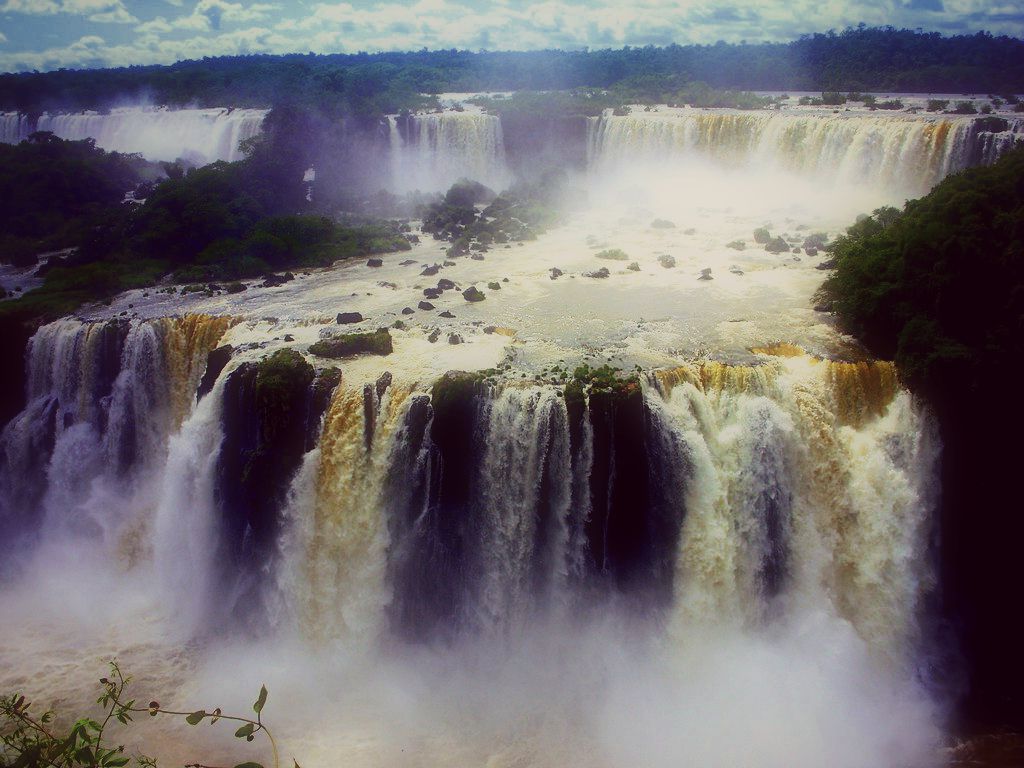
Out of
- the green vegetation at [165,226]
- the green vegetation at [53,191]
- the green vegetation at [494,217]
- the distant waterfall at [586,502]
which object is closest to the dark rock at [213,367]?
the distant waterfall at [586,502]

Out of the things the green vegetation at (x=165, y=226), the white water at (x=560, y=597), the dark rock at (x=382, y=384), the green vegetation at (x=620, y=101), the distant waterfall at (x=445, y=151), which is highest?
the green vegetation at (x=620, y=101)

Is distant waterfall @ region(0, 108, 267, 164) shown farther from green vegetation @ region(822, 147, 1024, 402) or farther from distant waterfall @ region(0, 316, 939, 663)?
green vegetation @ region(822, 147, 1024, 402)

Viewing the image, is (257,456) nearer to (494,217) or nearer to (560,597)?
(560,597)

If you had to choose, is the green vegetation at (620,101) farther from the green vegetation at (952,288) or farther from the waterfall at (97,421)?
the waterfall at (97,421)

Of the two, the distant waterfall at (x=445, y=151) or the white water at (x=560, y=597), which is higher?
the distant waterfall at (x=445, y=151)

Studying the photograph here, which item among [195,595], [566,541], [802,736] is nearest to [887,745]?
[802,736]

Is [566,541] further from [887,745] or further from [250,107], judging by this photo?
[250,107]
